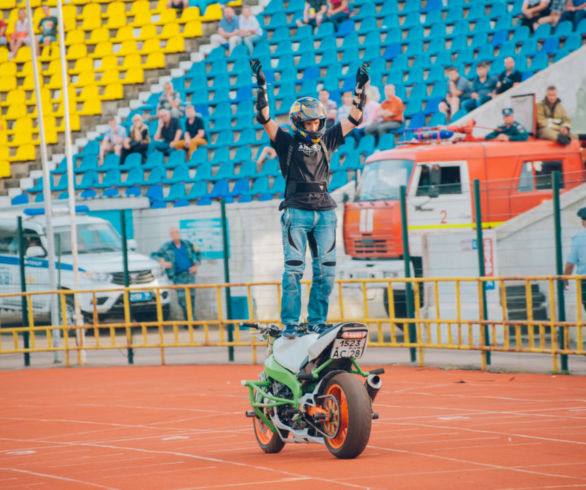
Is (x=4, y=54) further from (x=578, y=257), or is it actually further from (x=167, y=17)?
(x=578, y=257)

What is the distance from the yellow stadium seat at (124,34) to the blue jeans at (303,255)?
80.3 ft

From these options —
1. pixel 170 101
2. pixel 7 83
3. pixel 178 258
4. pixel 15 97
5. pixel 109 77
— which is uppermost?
pixel 7 83

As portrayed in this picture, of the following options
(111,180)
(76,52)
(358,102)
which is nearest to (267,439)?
(358,102)

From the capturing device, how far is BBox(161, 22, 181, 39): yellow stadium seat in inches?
1200

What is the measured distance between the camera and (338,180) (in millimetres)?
22500

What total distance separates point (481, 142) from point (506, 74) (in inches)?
142

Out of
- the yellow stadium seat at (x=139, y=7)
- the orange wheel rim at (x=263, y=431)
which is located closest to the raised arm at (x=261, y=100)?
the orange wheel rim at (x=263, y=431)

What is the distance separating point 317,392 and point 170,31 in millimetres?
24756

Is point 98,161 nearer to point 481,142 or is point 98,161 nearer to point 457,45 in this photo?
point 457,45

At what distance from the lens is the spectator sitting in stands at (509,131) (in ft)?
63.2

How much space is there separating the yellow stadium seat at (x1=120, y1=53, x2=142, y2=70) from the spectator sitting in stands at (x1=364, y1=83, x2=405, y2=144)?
32.9 ft

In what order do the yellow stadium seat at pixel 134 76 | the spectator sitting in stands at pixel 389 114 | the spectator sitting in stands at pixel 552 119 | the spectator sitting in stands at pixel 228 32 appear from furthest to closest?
1. the yellow stadium seat at pixel 134 76
2. the spectator sitting in stands at pixel 228 32
3. the spectator sitting in stands at pixel 389 114
4. the spectator sitting in stands at pixel 552 119

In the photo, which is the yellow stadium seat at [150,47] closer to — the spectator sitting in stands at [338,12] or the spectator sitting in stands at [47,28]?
the spectator sitting in stands at [47,28]

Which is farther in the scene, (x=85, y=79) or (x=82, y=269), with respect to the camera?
(x=85, y=79)
